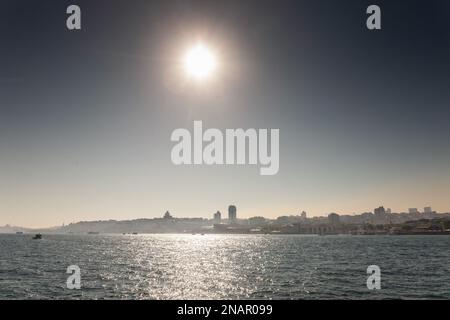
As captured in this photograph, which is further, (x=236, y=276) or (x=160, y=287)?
(x=236, y=276)

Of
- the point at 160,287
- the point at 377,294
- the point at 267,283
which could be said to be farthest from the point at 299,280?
the point at 160,287

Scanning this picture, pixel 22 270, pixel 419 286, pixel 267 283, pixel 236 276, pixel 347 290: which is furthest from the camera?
pixel 22 270

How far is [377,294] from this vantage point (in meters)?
46.9

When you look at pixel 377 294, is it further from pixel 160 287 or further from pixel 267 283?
pixel 160 287

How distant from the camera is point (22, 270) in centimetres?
7375

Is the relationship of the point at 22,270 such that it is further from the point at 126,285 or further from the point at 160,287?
the point at 160,287

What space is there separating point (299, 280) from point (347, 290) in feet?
36.8
